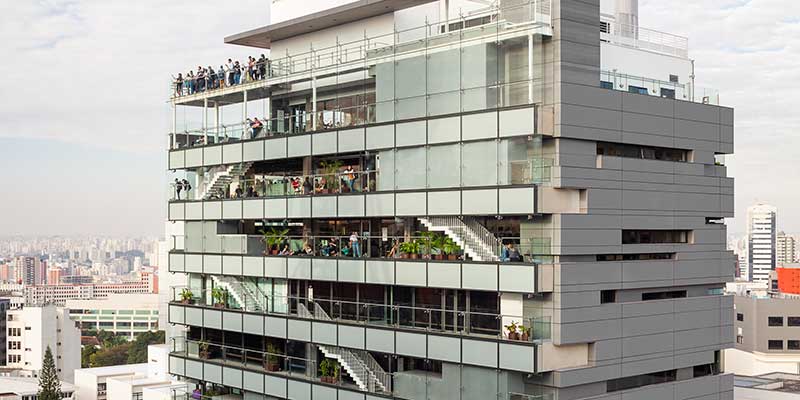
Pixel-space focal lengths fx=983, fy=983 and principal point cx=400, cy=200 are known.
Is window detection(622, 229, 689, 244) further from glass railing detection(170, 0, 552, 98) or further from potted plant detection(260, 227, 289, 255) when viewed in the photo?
potted plant detection(260, 227, 289, 255)

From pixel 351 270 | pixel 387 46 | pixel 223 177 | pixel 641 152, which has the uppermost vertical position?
pixel 387 46

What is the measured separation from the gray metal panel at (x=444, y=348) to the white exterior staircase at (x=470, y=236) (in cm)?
328

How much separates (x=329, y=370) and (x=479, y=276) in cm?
1113

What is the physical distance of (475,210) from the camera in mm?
36719

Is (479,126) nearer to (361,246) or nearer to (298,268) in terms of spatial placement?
(361,246)

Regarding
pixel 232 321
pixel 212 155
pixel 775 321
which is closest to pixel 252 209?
pixel 212 155

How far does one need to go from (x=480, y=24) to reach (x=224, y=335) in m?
22.6

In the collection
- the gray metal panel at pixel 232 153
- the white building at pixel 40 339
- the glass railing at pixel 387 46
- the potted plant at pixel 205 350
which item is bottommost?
→ the white building at pixel 40 339

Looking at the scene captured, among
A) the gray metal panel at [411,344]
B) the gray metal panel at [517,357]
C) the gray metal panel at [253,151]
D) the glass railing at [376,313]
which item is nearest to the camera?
the gray metal panel at [517,357]

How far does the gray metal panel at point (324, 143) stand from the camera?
43781 mm

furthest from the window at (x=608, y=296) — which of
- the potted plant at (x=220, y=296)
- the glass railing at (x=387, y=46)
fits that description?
the potted plant at (x=220, y=296)

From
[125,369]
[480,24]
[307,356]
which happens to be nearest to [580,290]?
[480,24]

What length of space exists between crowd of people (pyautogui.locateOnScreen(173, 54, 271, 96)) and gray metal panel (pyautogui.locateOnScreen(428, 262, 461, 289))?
15.7 metres

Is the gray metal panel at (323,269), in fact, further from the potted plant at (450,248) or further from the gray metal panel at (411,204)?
the potted plant at (450,248)
